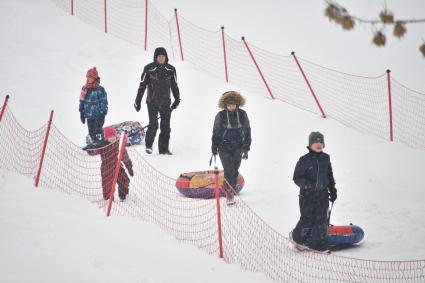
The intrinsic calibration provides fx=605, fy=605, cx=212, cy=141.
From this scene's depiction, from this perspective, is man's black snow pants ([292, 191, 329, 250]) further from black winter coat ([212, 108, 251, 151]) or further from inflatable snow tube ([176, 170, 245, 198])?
inflatable snow tube ([176, 170, 245, 198])

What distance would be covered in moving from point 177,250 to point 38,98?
28.6 ft

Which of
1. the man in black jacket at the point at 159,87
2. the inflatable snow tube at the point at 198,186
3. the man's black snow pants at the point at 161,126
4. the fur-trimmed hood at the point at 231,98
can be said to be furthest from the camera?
the man's black snow pants at the point at 161,126

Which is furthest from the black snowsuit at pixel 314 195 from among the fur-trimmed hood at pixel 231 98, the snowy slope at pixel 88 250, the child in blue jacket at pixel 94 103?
the child in blue jacket at pixel 94 103

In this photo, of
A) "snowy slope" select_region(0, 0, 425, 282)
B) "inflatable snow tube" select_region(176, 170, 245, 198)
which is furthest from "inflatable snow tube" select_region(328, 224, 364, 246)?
"inflatable snow tube" select_region(176, 170, 245, 198)

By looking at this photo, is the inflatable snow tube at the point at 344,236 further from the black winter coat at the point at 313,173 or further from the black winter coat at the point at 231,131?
the black winter coat at the point at 231,131

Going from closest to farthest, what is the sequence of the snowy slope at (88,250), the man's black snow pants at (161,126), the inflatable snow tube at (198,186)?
the snowy slope at (88,250) → the inflatable snow tube at (198,186) → the man's black snow pants at (161,126)

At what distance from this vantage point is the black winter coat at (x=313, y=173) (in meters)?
7.49

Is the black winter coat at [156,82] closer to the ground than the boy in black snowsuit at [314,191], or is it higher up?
higher up

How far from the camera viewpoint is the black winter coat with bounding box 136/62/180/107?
37.3ft

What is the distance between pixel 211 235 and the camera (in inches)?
303

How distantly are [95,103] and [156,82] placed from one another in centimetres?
148

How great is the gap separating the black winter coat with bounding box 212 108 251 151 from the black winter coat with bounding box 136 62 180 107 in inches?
101

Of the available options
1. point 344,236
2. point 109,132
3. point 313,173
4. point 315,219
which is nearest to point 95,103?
point 109,132

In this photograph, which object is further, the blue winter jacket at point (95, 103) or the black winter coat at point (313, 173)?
the blue winter jacket at point (95, 103)
